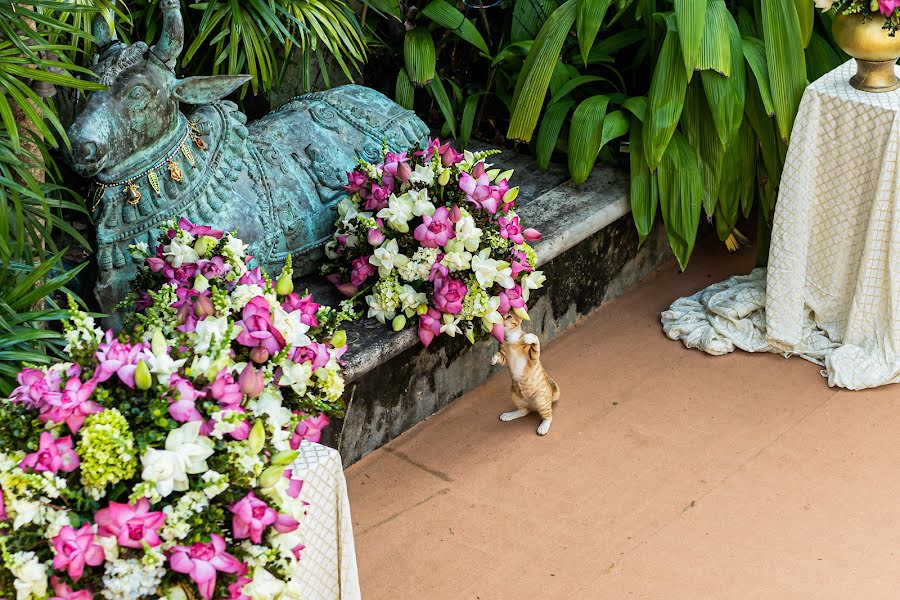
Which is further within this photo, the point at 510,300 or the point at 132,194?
the point at 510,300

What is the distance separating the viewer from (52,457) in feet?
6.09

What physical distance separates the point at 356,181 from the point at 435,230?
1.12ft

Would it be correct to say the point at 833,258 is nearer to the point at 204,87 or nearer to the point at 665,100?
the point at 665,100

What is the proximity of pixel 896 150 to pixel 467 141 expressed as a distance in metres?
1.53

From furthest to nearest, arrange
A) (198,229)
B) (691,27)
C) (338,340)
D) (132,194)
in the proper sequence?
(691,27), (132,194), (198,229), (338,340)

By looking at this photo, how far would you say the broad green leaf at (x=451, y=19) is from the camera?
397 cm

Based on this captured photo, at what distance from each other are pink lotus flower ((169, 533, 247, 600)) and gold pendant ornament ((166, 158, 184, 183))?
132cm

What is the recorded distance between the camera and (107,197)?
2.88m

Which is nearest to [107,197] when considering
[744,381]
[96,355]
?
[96,355]

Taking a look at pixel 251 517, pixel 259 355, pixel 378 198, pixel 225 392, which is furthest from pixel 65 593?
pixel 378 198

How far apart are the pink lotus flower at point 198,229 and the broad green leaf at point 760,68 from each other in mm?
1925

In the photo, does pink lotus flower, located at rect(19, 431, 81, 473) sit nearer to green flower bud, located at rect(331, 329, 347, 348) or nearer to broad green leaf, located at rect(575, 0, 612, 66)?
green flower bud, located at rect(331, 329, 347, 348)

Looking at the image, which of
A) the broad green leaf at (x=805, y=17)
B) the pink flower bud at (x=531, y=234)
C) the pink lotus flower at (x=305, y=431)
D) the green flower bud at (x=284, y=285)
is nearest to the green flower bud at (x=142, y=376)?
the pink lotus flower at (x=305, y=431)

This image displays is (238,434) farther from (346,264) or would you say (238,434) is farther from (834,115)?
(834,115)
